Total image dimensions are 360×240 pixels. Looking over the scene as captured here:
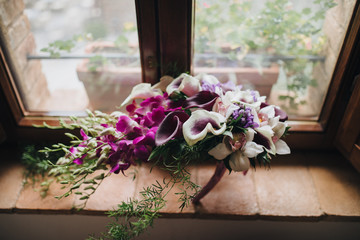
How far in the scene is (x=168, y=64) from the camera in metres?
0.95

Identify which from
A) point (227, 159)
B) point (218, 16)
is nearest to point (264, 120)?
point (227, 159)

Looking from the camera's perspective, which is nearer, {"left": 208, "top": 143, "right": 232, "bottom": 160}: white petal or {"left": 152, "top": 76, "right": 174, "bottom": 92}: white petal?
{"left": 208, "top": 143, "right": 232, "bottom": 160}: white petal

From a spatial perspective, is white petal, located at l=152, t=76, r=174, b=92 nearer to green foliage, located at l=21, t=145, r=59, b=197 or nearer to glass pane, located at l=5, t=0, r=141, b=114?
glass pane, located at l=5, t=0, r=141, b=114

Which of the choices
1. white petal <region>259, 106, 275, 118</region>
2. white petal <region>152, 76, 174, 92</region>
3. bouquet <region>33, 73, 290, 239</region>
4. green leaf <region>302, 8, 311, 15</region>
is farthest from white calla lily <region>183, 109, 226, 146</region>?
green leaf <region>302, 8, 311, 15</region>

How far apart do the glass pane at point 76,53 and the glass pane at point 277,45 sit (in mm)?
243

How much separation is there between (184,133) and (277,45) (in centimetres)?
53

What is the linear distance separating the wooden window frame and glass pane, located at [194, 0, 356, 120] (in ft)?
0.13

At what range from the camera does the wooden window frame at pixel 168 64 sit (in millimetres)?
865

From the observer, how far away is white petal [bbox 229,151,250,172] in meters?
0.69

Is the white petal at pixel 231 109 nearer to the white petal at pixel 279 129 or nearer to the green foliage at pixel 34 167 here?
the white petal at pixel 279 129

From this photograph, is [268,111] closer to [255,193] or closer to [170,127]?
[170,127]

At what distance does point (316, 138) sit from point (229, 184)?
1.16 feet

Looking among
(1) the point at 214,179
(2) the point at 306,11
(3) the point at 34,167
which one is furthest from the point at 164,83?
(3) the point at 34,167

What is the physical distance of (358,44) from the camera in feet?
2.89
